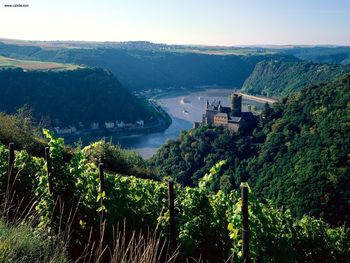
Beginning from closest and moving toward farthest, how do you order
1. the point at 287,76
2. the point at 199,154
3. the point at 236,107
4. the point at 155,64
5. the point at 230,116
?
the point at 199,154 < the point at 230,116 < the point at 236,107 < the point at 287,76 < the point at 155,64

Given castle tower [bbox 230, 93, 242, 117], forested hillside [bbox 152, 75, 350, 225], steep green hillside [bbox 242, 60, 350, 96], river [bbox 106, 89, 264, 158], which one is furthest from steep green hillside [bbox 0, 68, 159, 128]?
steep green hillside [bbox 242, 60, 350, 96]

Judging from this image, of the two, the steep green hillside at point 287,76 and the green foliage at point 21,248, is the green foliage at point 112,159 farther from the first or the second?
the steep green hillside at point 287,76

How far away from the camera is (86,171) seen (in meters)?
5.38

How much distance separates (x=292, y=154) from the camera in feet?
103

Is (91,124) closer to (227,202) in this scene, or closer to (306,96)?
(306,96)

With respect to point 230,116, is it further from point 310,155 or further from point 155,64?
point 155,64

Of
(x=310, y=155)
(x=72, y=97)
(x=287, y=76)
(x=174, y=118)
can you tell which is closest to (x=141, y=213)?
(x=310, y=155)

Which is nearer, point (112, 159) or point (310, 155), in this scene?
point (112, 159)

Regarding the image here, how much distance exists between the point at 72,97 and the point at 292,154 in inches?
1755

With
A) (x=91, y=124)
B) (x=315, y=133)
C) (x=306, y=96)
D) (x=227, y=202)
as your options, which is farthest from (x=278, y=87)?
(x=227, y=202)

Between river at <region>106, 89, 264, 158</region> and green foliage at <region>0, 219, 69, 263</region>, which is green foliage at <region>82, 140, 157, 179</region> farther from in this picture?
river at <region>106, 89, 264, 158</region>

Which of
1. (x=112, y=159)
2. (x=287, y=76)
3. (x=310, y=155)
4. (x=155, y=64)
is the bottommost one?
(x=287, y=76)

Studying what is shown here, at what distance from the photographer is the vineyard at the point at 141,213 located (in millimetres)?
4484

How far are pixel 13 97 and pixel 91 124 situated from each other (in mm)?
12441
